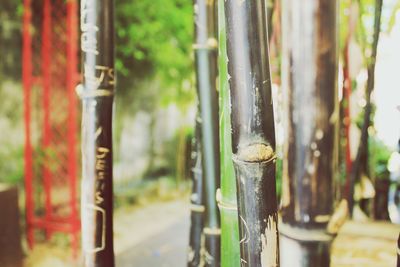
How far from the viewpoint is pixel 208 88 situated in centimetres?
173

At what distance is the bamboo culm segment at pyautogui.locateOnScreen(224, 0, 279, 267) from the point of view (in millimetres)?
1210

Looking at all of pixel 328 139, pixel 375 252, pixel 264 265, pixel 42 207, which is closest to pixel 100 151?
pixel 264 265

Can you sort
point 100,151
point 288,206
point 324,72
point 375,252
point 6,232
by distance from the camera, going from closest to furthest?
point 324,72
point 288,206
point 100,151
point 375,252
point 6,232

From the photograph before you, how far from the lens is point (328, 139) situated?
Result: 1.18 metres

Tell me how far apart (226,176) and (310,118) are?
1.27 feet

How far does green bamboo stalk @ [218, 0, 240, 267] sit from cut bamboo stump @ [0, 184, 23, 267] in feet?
12.2

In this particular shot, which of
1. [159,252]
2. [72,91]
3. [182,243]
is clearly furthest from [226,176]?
[182,243]

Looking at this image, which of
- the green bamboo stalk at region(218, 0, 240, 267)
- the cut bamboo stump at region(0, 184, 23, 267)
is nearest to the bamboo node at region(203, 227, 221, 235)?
the green bamboo stalk at region(218, 0, 240, 267)

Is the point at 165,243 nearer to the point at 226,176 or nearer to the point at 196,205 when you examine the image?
the point at 196,205

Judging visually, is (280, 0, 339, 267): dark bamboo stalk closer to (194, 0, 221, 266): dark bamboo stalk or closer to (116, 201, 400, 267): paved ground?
(116, 201, 400, 267): paved ground

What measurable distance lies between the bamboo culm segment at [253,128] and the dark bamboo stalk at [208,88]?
17.8 inches

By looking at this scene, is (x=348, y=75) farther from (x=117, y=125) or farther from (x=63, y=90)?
(x=117, y=125)

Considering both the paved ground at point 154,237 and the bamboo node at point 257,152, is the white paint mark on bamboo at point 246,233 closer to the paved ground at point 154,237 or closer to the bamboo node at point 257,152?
the bamboo node at point 257,152

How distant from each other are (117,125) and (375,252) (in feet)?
21.5
